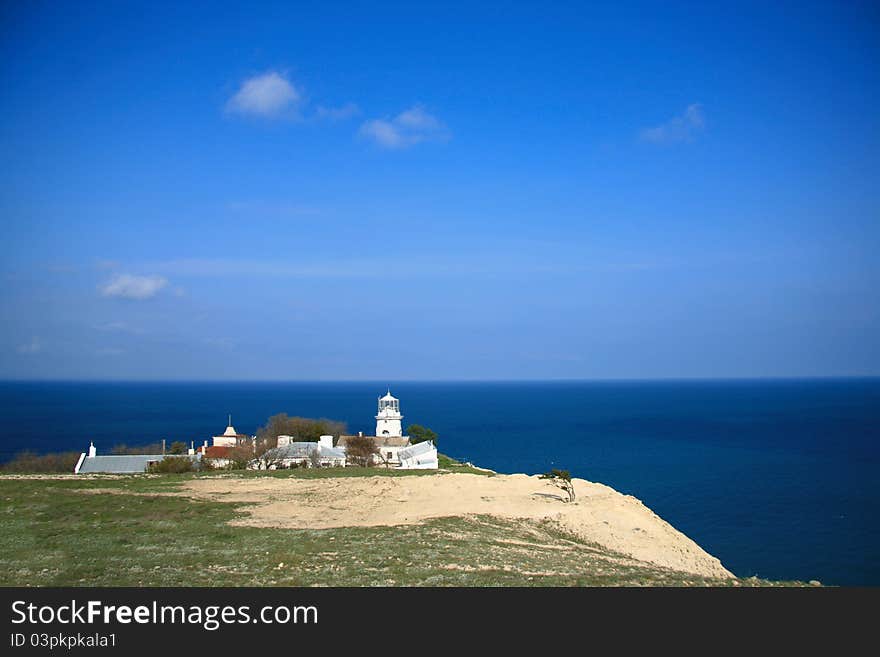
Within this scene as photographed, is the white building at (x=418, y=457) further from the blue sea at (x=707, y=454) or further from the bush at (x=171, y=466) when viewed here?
the blue sea at (x=707, y=454)

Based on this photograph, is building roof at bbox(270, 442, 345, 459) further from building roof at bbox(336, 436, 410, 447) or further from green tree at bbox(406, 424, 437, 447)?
green tree at bbox(406, 424, 437, 447)

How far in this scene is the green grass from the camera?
16.4m

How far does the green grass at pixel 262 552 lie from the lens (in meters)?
16.4

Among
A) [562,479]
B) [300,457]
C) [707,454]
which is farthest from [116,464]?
[707,454]

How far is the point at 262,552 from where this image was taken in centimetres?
1941

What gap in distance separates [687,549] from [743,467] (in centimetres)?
5936

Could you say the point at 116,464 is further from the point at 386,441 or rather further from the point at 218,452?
the point at 386,441

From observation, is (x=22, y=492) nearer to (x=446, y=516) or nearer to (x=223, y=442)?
(x=446, y=516)

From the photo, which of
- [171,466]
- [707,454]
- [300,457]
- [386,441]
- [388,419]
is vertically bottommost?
[707,454]

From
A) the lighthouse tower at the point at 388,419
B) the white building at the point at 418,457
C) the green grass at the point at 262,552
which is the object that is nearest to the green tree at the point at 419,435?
the lighthouse tower at the point at 388,419


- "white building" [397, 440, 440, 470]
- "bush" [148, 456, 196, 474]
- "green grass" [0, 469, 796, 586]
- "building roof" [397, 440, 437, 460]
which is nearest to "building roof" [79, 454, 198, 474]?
"bush" [148, 456, 196, 474]

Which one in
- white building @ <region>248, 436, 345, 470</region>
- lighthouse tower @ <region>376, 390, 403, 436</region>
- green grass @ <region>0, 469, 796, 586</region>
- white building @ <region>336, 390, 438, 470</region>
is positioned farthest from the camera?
lighthouse tower @ <region>376, 390, 403, 436</region>

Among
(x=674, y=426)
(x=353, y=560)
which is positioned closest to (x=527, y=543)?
(x=353, y=560)

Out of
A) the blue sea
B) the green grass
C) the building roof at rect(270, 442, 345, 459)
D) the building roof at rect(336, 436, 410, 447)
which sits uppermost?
the green grass
